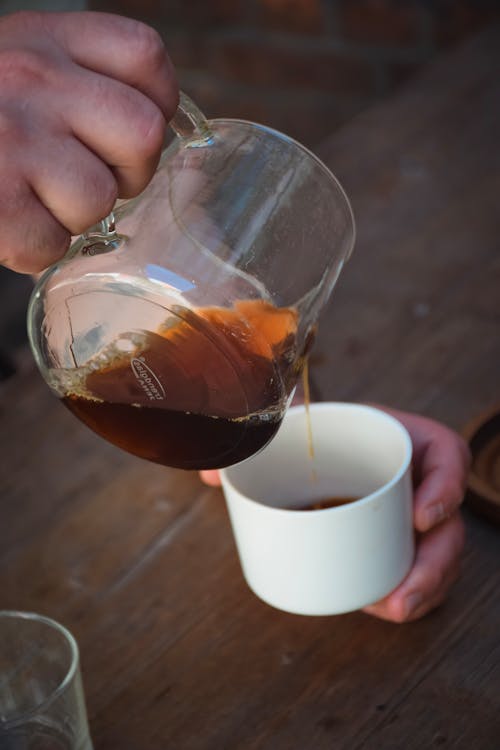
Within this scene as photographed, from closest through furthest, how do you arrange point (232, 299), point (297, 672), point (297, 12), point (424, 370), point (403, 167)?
point (232, 299) < point (297, 672) < point (424, 370) < point (403, 167) < point (297, 12)

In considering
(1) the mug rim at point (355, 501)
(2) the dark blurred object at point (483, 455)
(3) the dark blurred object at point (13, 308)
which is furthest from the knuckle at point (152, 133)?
(3) the dark blurred object at point (13, 308)

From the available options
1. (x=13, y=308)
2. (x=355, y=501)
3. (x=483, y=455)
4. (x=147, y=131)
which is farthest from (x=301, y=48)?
(x=147, y=131)

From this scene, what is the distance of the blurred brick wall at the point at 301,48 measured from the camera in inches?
79.0

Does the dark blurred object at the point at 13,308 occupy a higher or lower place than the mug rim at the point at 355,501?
lower

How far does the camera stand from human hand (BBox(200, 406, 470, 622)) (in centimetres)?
68

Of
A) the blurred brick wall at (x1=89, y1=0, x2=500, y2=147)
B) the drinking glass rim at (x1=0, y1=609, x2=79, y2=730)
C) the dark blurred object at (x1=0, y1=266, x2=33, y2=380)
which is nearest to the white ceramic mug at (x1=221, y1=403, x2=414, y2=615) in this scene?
the drinking glass rim at (x1=0, y1=609, x2=79, y2=730)

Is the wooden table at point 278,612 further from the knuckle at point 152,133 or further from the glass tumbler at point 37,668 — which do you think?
the knuckle at point 152,133

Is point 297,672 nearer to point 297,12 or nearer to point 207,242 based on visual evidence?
point 207,242

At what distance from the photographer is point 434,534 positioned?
0.71 meters

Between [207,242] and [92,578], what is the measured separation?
301 mm

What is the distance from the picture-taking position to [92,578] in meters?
0.78

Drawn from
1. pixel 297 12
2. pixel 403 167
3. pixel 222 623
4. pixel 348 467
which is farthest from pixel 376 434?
pixel 297 12

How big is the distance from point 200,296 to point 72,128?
4.0 inches

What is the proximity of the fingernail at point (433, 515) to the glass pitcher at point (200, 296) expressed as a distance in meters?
0.13
